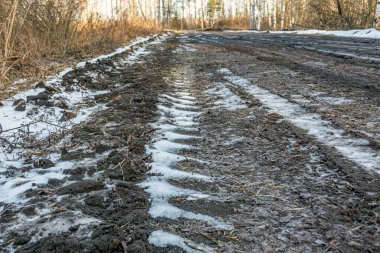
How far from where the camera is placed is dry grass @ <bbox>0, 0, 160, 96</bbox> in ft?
16.3

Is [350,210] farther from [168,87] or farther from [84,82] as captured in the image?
[84,82]

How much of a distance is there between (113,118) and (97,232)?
191 centimetres

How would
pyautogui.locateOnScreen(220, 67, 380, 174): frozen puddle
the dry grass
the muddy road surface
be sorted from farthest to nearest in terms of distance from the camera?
the dry grass, pyautogui.locateOnScreen(220, 67, 380, 174): frozen puddle, the muddy road surface

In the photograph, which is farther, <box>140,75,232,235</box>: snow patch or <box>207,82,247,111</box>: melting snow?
<box>207,82,247,111</box>: melting snow

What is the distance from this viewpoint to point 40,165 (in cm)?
239

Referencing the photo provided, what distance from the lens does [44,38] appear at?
6.77 meters

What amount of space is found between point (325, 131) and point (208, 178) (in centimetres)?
115

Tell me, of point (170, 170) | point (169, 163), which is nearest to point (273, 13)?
point (169, 163)

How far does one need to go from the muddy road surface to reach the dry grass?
61.7 inches

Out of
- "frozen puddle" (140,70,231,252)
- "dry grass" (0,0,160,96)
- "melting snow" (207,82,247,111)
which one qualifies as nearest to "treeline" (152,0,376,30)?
"dry grass" (0,0,160,96)

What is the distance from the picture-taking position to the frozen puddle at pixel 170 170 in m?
1.63

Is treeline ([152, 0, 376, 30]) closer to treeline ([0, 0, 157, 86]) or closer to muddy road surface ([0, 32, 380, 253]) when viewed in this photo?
treeline ([0, 0, 157, 86])

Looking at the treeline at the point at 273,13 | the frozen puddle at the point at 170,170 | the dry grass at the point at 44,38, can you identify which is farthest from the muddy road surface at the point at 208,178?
the treeline at the point at 273,13

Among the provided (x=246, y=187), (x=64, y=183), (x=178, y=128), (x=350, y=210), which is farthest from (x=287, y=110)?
(x=64, y=183)
